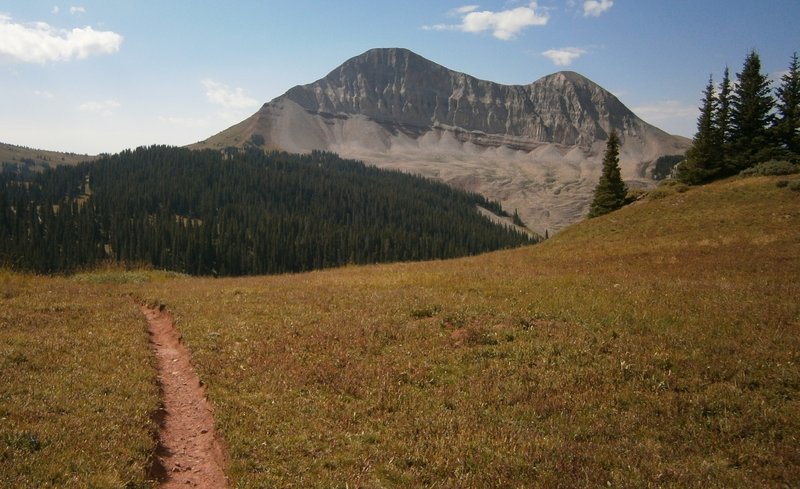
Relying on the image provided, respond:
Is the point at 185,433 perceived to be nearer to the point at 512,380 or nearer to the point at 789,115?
the point at 512,380

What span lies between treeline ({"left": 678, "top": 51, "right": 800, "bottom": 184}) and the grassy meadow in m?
36.8

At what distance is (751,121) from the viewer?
55.8m

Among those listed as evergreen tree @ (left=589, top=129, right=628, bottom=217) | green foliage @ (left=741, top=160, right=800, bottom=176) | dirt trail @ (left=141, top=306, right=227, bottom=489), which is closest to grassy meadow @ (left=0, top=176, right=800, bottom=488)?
dirt trail @ (left=141, top=306, right=227, bottom=489)

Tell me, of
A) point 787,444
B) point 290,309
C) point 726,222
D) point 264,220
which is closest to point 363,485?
point 787,444

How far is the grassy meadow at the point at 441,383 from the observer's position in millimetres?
9242

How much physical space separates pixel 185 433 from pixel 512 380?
28.7 ft

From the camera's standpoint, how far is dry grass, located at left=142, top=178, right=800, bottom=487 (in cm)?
938

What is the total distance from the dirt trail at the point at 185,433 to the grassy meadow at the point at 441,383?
44 cm

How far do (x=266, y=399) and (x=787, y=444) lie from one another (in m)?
12.0

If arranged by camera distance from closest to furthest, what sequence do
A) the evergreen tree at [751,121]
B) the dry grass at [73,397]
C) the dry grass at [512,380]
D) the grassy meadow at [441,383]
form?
the dry grass at [73,397]
the grassy meadow at [441,383]
the dry grass at [512,380]
the evergreen tree at [751,121]

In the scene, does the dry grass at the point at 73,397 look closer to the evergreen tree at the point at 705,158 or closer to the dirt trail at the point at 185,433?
the dirt trail at the point at 185,433

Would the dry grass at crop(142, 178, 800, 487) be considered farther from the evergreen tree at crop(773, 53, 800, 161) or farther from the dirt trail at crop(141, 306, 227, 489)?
the evergreen tree at crop(773, 53, 800, 161)

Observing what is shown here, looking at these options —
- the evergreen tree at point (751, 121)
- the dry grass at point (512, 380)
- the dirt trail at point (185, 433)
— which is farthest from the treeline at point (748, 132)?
the dirt trail at point (185, 433)

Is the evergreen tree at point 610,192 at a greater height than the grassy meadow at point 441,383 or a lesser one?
greater
